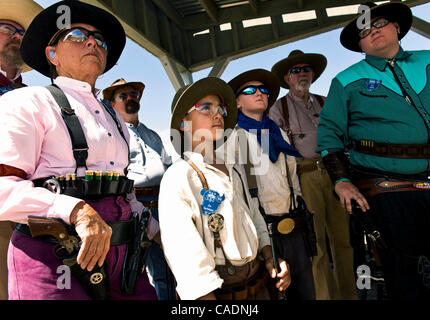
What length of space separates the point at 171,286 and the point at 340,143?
2076mm

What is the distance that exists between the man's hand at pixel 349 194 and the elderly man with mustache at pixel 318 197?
3.40 ft

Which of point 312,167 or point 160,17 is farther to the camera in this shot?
point 160,17

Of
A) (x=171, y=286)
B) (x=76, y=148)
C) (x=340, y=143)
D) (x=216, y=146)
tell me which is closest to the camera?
(x=76, y=148)

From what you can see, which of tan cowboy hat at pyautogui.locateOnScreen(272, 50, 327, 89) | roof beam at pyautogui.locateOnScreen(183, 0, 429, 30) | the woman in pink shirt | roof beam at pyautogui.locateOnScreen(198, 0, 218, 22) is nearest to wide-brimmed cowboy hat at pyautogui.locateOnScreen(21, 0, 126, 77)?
the woman in pink shirt

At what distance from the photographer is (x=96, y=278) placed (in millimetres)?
1324

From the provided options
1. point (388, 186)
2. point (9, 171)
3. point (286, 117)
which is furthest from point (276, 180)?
point (9, 171)

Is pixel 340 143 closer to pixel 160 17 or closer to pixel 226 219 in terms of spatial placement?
pixel 226 219

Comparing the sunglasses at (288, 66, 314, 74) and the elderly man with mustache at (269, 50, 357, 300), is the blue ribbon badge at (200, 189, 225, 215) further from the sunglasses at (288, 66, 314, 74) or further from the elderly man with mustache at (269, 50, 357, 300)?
the sunglasses at (288, 66, 314, 74)

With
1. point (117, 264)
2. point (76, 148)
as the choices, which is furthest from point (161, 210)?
point (76, 148)

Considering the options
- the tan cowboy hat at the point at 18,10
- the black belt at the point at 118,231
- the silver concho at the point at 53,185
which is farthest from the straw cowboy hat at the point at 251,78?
the silver concho at the point at 53,185

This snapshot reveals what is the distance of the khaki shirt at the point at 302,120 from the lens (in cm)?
355

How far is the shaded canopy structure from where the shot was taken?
20.1 feet

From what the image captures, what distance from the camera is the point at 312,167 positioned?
3465 mm
